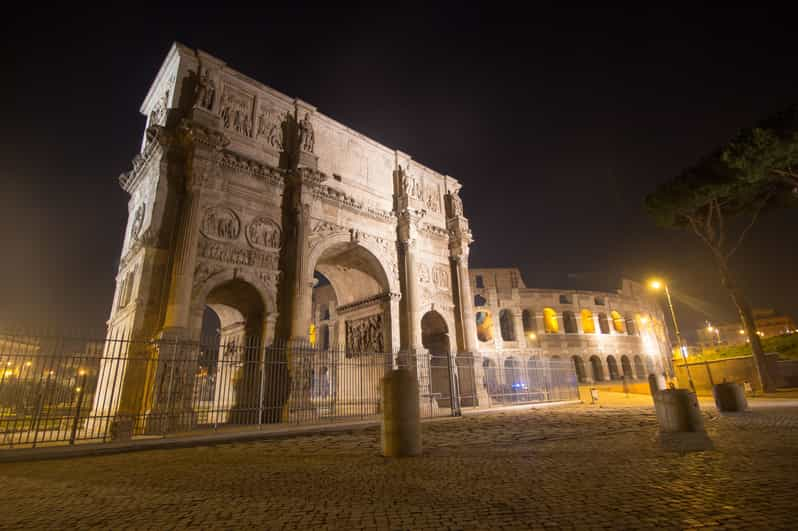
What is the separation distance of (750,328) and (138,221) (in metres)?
24.9

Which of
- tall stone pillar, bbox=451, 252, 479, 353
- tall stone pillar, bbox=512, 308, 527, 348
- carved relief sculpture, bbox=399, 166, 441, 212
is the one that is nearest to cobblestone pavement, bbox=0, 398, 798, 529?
tall stone pillar, bbox=451, 252, 479, 353

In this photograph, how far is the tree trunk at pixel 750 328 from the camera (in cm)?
1645

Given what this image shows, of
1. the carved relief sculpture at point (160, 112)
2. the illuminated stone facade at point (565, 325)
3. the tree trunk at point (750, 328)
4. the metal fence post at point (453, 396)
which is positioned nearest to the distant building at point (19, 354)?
the carved relief sculpture at point (160, 112)

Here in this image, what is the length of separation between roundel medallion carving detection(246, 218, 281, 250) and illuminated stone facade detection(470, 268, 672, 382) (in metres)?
26.5

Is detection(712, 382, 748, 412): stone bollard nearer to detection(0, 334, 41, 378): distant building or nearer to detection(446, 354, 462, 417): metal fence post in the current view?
detection(446, 354, 462, 417): metal fence post

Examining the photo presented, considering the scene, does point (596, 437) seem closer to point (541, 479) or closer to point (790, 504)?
point (541, 479)

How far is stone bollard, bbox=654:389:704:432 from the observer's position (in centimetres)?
686

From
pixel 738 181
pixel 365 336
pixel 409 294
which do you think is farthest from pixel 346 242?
pixel 738 181

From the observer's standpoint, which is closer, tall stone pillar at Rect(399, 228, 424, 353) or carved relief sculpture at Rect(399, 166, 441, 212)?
tall stone pillar at Rect(399, 228, 424, 353)

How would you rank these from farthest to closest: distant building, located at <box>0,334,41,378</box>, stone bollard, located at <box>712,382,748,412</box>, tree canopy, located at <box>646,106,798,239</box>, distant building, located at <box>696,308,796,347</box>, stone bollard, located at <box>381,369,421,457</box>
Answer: distant building, located at <box>696,308,796,347</box> < tree canopy, located at <box>646,106,798,239</box> < stone bollard, located at <box>712,382,748,412</box> < distant building, located at <box>0,334,41,378</box> < stone bollard, located at <box>381,369,421,457</box>

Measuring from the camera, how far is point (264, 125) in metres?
15.8

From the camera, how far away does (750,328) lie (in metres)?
16.8

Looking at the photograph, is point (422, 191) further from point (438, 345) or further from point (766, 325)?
point (766, 325)

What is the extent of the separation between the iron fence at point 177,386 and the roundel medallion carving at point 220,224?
3744 mm
